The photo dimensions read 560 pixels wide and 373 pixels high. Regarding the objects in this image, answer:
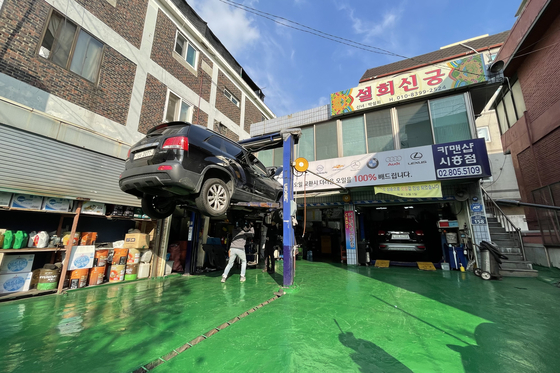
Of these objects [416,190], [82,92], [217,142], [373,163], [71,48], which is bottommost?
[416,190]

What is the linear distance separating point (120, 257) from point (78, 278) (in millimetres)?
970

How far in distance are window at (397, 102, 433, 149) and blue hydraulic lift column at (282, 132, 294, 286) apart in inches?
207

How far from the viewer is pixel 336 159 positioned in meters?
9.34

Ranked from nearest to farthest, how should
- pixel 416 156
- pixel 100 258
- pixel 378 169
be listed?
1. pixel 100 258
2. pixel 416 156
3. pixel 378 169

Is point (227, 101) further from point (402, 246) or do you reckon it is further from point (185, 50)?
point (402, 246)

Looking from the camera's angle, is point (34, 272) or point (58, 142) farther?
point (58, 142)

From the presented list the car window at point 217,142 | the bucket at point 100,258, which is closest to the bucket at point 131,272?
the bucket at point 100,258

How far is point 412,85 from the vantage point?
8609 mm

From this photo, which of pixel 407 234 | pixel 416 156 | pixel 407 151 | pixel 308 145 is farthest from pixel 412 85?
pixel 407 234

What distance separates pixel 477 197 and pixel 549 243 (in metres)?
3.32

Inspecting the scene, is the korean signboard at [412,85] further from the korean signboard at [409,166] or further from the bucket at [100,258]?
the bucket at [100,258]

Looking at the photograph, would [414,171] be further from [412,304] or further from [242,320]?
[242,320]

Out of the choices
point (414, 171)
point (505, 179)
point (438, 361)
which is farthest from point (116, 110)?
point (505, 179)

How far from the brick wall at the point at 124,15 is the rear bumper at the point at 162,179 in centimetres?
641
